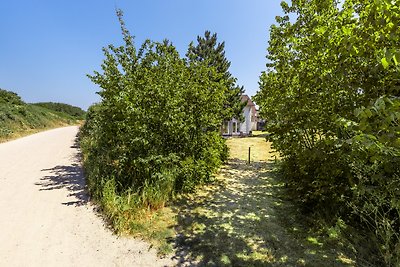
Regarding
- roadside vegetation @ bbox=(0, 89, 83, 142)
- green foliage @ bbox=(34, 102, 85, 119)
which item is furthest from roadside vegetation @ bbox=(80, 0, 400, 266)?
green foliage @ bbox=(34, 102, 85, 119)

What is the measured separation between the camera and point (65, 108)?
52.6 meters

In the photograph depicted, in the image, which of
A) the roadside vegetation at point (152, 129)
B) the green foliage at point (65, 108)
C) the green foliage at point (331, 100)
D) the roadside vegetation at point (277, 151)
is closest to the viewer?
the green foliage at point (331, 100)

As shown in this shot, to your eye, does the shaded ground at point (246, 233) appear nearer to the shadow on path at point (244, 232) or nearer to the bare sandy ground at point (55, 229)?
the shadow on path at point (244, 232)

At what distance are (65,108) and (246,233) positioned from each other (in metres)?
56.4

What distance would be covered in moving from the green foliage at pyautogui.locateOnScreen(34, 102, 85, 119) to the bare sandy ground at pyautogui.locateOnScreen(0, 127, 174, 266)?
46.6m

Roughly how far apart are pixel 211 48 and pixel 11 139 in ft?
51.0

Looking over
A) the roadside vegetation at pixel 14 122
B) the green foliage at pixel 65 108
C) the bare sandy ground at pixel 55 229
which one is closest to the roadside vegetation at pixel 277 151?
the bare sandy ground at pixel 55 229

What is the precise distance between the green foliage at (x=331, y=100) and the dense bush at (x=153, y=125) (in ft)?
7.10

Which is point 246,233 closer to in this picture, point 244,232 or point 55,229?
point 244,232

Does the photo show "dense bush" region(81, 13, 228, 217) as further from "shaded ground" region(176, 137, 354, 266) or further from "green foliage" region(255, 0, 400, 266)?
"green foliage" region(255, 0, 400, 266)

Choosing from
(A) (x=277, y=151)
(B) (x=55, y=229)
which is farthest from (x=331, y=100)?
(B) (x=55, y=229)

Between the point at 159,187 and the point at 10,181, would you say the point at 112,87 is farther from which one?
the point at 10,181

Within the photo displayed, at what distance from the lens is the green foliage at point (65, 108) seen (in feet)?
161

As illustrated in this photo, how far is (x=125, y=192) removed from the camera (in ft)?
19.9
